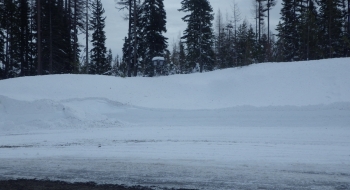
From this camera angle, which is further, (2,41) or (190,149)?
(2,41)

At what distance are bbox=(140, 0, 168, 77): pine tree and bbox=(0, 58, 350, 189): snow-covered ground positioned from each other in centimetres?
887

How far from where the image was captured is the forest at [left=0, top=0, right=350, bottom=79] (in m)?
32.2

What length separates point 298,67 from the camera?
77.5ft

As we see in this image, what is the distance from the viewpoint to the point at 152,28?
34.3 meters

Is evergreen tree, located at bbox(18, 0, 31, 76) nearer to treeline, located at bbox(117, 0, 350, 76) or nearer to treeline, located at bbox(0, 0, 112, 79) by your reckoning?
treeline, located at bbox(0, 0, 112, 79)

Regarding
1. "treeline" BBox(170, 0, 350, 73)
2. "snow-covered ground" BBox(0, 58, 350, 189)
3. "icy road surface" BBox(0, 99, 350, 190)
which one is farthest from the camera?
"treeline" BBox(170, 0, 350, 73)

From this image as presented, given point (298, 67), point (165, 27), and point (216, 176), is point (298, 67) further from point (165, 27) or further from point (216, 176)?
point (216, 176)

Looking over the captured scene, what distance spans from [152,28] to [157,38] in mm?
1278

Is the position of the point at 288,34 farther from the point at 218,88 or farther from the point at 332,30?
the point at 218,88

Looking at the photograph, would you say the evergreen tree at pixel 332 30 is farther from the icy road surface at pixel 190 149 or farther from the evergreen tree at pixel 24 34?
the evergreen tree at pixel 24 34

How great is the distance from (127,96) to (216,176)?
1513 cm

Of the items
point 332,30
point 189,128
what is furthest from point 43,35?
point 332,30

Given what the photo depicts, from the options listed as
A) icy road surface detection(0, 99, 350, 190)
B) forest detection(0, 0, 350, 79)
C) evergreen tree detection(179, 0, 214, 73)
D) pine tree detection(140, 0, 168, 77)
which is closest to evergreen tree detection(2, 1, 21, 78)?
forest detection(0, 0, 350, 79)

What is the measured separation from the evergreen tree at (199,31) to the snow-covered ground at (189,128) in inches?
327
